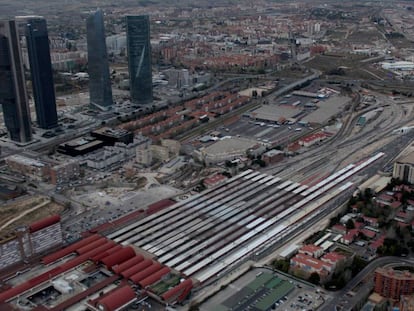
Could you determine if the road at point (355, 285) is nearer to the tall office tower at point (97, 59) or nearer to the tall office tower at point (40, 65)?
the tall office tower at point (40, 65)

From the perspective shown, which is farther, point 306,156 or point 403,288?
point 306,156

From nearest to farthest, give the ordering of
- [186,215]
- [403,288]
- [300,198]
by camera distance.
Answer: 1. [403,288]
2. [186,215]
3. [300,198]

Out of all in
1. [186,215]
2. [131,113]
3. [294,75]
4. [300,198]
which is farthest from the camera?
[294,75]

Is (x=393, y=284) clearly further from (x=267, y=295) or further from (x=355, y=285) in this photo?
(x=267, y=295)

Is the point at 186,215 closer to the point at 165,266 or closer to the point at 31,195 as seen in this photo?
the point at 165,266

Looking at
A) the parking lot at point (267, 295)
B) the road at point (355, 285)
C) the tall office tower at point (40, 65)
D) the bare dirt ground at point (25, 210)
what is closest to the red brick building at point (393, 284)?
the road at point (355, 285)

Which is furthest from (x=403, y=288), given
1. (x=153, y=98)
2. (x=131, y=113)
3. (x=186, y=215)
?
(x=153, y=98)

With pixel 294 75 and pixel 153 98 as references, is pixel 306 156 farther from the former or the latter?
pixel 294 75

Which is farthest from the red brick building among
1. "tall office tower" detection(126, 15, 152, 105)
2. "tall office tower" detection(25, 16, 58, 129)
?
"tall office tower" detection(126, 15, 152, 105)
